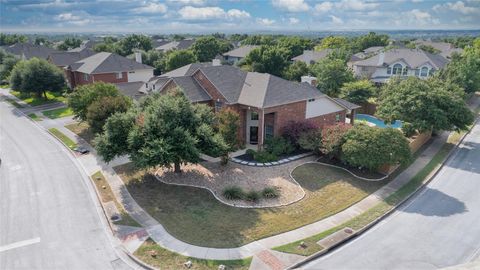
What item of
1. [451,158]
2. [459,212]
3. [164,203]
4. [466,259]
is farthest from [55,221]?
[451,158]

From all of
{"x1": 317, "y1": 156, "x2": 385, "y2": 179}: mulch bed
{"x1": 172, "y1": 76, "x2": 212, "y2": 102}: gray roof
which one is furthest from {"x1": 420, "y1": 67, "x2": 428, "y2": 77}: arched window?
{"x1": 172, "y1": 76, "x2": 212, "y2": 102}: gray roof

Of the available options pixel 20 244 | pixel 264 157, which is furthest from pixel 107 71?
pixel 20 244

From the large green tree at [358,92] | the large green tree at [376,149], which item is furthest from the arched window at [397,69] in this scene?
the large green tree at [376,149]

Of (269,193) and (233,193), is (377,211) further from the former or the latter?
(233,193)

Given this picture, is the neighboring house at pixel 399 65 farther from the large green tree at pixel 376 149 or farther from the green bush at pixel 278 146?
the large green tree at pixel 376 149

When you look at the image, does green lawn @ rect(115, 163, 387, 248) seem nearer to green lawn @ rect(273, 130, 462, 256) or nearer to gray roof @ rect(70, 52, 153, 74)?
green lawn @ rect(273, 130, 462, 256)

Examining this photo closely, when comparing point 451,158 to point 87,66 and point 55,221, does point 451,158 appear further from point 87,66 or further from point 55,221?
point 87,66
